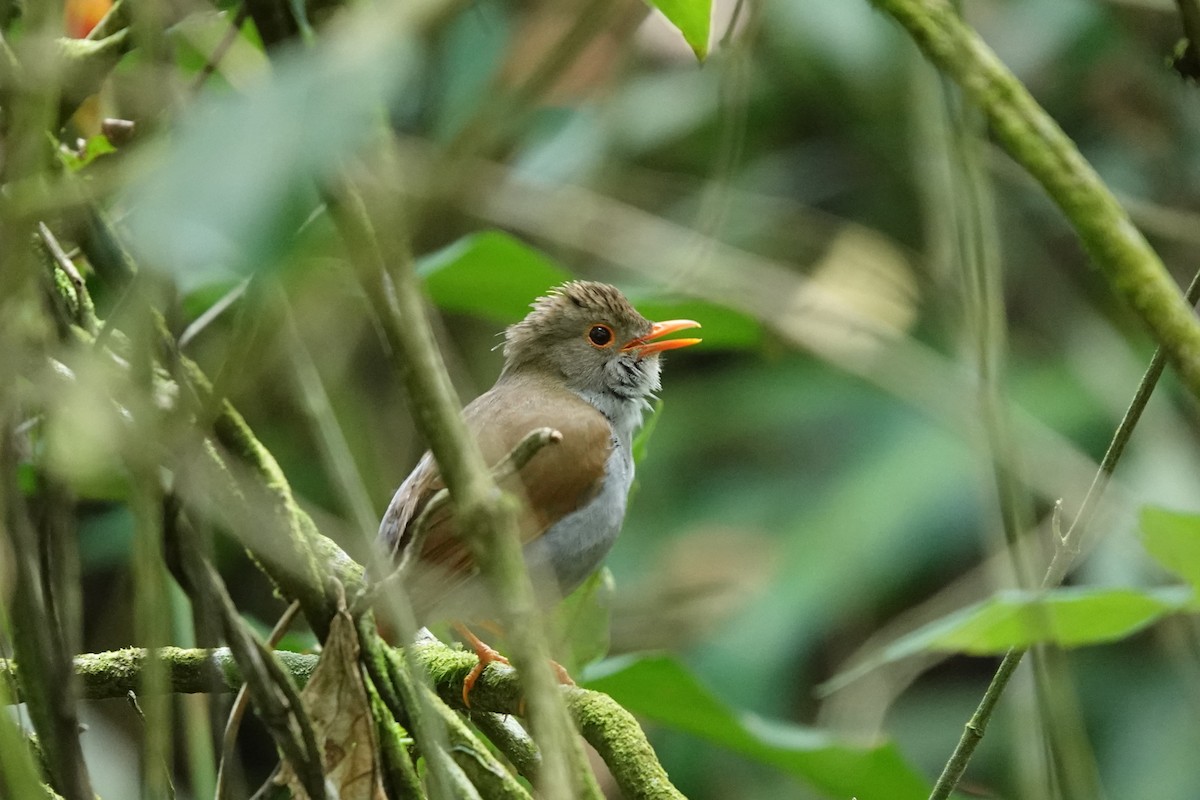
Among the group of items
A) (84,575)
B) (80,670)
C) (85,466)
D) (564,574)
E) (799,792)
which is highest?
(85,466)

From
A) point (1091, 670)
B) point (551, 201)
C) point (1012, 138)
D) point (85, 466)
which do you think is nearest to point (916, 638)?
point (1012, 138)

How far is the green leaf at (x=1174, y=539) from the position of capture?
135 cm

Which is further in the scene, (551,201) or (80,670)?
(551,201)

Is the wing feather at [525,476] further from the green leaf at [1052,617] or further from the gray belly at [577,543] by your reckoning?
the green leaf at [1052,617]

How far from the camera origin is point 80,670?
2.64 m

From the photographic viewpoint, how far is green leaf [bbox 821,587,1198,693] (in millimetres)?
1351

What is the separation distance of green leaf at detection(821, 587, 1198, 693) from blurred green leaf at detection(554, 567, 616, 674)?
68.6 inches

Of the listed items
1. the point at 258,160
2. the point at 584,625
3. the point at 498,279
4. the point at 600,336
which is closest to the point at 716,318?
the point at 498,279

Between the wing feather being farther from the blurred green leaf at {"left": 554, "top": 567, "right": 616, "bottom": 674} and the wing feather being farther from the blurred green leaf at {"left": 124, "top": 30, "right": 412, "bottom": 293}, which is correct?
the blurred green leaf at {"left": 124, "top": 30, "right": 412, "bottom": 293}

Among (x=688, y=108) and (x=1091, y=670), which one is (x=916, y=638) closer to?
(x=1091, y=670)

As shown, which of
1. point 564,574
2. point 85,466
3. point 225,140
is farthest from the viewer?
point 564,574

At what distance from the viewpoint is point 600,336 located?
4875mm

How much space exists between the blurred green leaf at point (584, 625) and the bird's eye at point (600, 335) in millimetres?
1697

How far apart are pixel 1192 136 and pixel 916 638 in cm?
587
